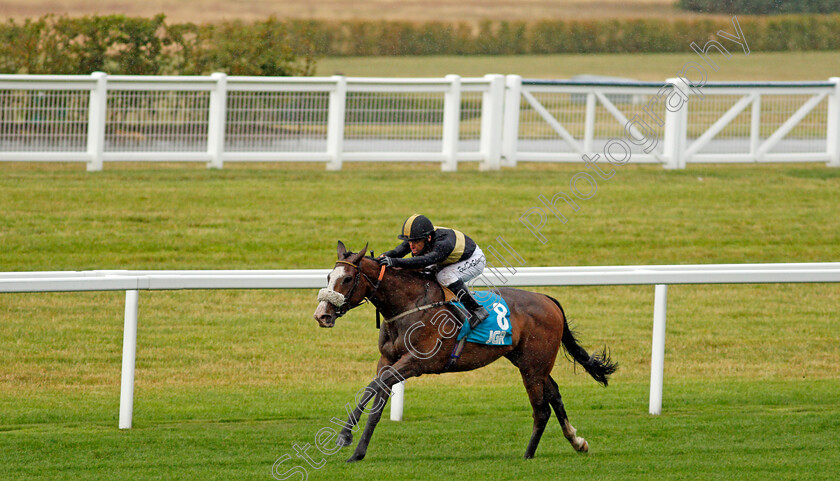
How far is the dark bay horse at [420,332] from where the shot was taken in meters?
5.20

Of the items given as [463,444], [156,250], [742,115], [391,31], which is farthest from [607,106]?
[391,31]

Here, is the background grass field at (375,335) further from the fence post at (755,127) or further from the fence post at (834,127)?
the fence post at (755,127)

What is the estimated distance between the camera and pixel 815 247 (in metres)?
11.3

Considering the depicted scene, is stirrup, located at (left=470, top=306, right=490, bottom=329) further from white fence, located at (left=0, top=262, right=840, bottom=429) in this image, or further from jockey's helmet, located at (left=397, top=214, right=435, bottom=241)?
white fence, located at (left=0, top=262, right=840, bottom=429)

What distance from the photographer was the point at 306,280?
595 cm

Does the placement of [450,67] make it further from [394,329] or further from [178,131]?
[394,329]

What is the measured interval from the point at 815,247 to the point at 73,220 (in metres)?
7.25

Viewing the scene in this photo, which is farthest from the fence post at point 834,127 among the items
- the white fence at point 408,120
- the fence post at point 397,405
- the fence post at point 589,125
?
the fence post at point 397,405

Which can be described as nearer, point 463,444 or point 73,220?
point 463,444

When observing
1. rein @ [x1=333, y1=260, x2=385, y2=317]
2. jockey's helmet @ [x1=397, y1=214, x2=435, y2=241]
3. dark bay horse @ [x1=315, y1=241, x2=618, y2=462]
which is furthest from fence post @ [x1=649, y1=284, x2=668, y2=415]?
rein @ [x1=333, y1=260, x2=385, y2=317]

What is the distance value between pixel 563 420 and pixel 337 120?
26.4 feet

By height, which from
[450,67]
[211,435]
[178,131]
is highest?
[450,67]

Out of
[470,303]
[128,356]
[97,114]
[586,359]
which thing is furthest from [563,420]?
[97,114]

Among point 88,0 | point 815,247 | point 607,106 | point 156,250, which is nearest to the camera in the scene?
point 156,250
